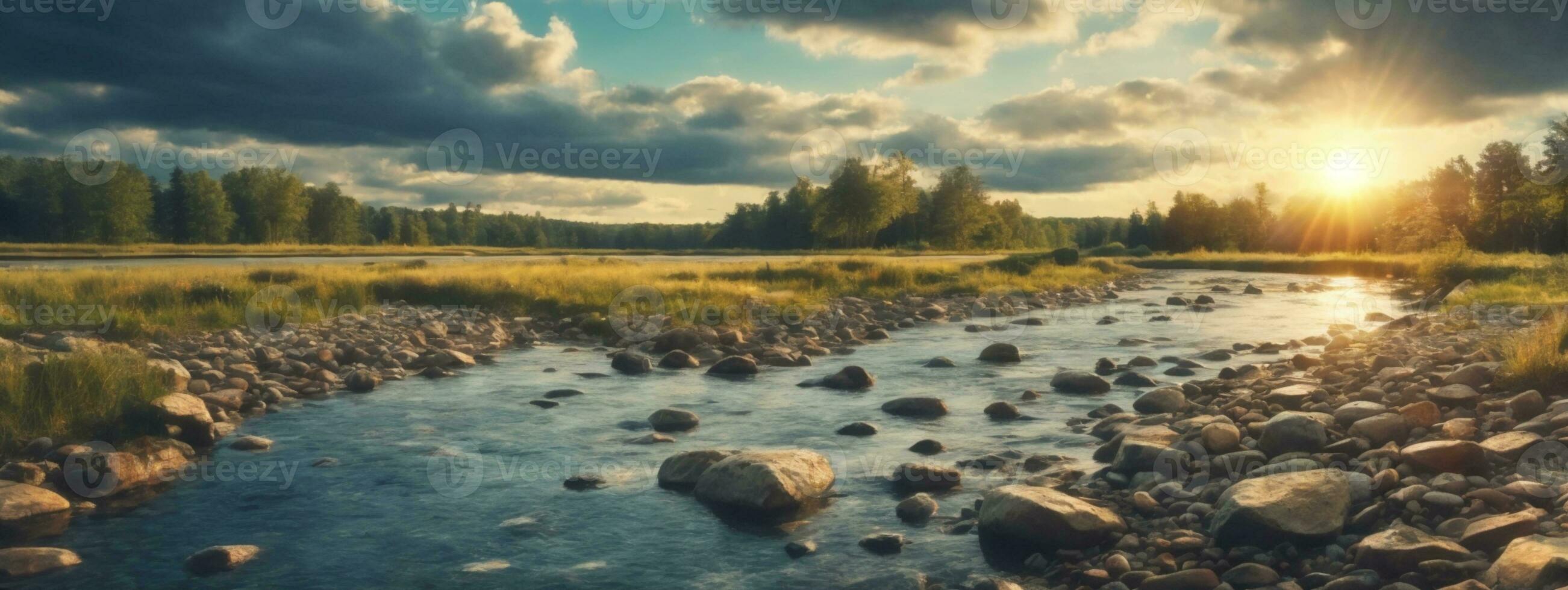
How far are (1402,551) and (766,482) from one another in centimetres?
446

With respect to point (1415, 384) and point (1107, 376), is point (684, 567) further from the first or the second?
point (1107, 376)

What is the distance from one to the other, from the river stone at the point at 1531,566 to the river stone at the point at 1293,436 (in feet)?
9.53

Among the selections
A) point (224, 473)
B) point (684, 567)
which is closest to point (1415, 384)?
point (684, 567)

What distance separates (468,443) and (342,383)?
491 centimetres

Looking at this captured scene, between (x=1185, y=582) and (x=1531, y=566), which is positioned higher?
(x=1531, y=566)

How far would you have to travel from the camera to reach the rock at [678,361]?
16.6 metres

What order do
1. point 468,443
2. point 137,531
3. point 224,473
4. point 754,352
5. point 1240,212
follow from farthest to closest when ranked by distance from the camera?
point 1240,212 < point 754,352 < point 468,443 < point 224,473 < point 137,531

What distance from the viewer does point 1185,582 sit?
18.4 ft

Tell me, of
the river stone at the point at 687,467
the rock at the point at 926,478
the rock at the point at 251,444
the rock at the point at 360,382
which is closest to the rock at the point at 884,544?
the rock at the point at 926,478

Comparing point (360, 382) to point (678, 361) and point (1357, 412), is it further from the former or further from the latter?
point (1357, 412)

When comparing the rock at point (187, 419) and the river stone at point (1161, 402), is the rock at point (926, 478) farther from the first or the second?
the rock at point (187, 419)

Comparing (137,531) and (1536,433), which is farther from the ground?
(1536,433)

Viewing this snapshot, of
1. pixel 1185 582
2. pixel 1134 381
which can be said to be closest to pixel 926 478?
pixel 1185 582

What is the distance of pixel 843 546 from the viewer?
685cm
